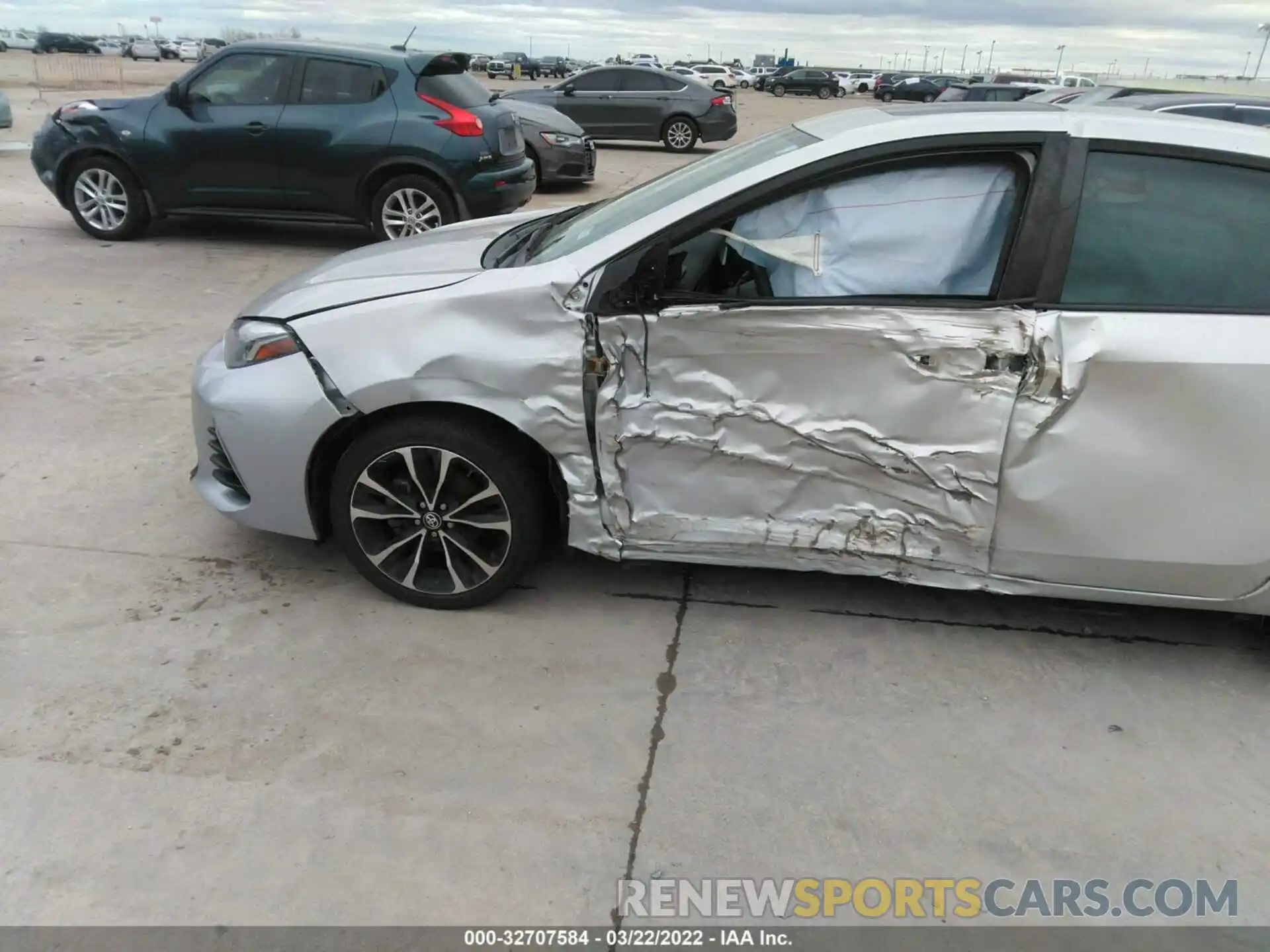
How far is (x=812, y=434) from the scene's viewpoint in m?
3.04

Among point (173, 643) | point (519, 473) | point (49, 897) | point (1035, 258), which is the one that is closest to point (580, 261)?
point (519, 473)

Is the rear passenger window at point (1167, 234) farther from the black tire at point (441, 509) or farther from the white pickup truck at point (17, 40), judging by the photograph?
the white pickup truck at point (17, 40)

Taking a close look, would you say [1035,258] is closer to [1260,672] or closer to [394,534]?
[1260,672]

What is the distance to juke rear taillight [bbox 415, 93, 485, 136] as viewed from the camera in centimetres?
823

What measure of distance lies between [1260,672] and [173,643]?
3.68 m

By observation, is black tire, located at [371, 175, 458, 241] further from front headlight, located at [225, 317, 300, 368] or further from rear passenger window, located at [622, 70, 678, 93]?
rear passenger window, located at [622, 70, 678, 93]

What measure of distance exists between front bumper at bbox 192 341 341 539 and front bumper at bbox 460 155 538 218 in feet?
16.9

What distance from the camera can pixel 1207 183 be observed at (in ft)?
9.57

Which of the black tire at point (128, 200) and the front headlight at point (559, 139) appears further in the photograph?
the front headlight at point (559, 139)

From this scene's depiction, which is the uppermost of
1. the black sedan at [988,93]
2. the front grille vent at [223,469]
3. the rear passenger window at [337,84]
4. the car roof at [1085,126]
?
the car roof at [1085,126]

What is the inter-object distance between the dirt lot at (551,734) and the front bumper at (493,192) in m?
4.83

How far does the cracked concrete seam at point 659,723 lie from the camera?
2.47 metres

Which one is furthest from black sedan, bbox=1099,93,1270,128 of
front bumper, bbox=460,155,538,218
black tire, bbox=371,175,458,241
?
black tire, bbox=371,175,458,241

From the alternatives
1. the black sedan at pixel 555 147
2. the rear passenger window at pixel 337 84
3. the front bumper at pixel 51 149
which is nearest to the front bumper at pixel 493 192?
the rear passenger window at pixel 337 84
